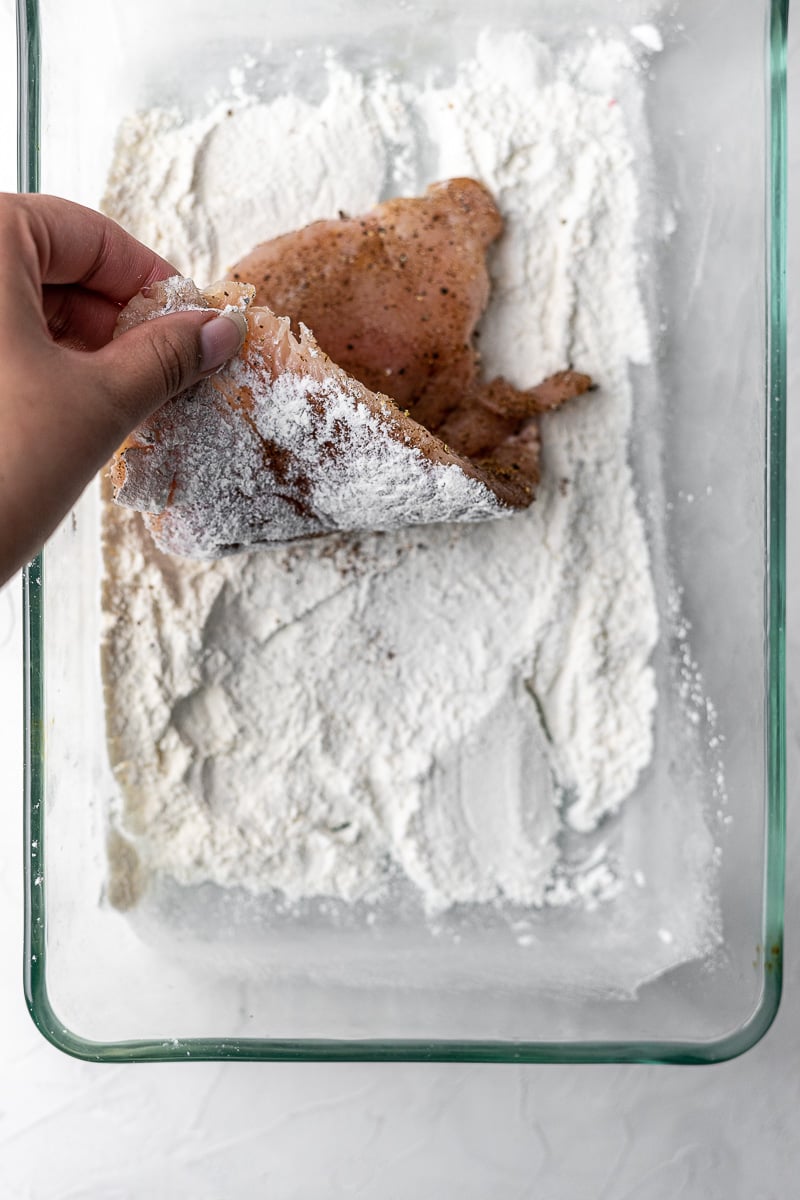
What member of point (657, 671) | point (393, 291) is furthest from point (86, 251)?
point (657, 671)

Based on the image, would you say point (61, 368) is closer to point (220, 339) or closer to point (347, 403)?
point (220, 339)

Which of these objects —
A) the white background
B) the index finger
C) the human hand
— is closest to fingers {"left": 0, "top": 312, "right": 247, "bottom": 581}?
the human hand

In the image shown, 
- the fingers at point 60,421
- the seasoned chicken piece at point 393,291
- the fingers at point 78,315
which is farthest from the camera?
the seasoned chicken piece at point 393,291

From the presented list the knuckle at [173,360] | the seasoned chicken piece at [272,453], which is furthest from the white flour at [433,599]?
the knuckle at [173,360]

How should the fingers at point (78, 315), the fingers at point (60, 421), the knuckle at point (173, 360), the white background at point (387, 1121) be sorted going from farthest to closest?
the white background at point (387, 1121), the fingers at point (78, 315), the knuckle at point (173, 360), the fingers at point (60, 421)

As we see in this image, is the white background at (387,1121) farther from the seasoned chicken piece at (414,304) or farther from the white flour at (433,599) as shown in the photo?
the seasoned chicken piece at (414,304)

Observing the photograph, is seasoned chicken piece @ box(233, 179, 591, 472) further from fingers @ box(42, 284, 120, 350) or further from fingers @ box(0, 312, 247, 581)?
fingers @ box(0, 312, 247, 581)
